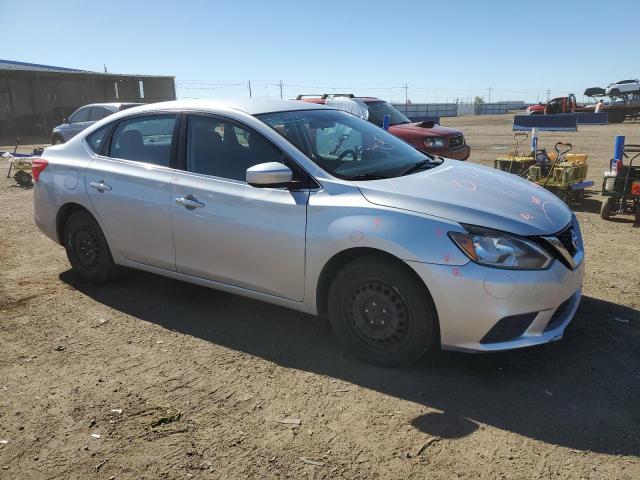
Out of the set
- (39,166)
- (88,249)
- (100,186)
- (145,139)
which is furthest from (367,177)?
(39,166)

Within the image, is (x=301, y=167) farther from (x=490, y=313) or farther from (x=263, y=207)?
(x=490, y=313)

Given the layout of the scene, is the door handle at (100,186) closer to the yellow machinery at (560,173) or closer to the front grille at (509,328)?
the front grille at (509,328)

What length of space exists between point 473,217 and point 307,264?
1.08 meters

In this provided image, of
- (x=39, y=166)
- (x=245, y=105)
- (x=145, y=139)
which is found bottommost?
(x=39, y=166)

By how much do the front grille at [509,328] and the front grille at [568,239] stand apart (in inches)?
19.9

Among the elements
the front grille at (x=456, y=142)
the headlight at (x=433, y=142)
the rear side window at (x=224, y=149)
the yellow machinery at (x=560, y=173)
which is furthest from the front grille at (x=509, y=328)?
the front grille at (x=456, y=142)

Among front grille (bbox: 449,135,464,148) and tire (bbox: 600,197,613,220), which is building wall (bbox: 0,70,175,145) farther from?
tire (bbox: 600,197,613,220)

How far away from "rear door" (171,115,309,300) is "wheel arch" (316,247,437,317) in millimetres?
145

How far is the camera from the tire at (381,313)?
318 cm

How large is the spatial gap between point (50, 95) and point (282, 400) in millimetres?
38201

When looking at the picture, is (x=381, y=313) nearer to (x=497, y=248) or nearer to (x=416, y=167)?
(x=497, y=248)

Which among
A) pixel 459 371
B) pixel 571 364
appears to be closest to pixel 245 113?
pixel 459 371

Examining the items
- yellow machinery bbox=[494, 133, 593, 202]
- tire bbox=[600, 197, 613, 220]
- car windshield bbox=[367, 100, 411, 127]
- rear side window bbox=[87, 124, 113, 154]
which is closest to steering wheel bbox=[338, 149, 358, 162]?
rear side window bbox=[87, 124, 113, 154]

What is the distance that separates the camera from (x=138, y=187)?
14.1ft
